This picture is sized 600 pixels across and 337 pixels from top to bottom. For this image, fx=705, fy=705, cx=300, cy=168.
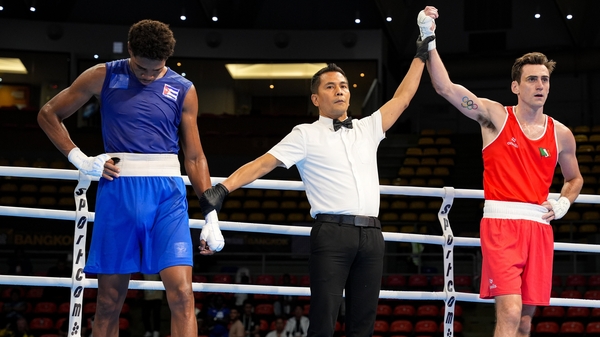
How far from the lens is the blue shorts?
10.4ft

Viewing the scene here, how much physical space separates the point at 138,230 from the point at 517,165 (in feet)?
6.62

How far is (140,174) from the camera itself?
10.7 feet

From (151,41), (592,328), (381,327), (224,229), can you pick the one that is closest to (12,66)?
(381,327)

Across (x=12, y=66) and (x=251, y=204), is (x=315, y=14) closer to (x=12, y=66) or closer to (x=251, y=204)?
(x=251, y=204)

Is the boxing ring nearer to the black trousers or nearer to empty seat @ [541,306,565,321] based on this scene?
the black trousers

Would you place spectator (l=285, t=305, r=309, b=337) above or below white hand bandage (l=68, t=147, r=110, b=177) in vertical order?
below

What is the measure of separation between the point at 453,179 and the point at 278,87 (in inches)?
239

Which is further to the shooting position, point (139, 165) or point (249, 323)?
point (249, 323)

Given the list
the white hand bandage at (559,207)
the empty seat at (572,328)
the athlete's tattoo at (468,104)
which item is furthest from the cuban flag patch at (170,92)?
the empty seat at (572,328)

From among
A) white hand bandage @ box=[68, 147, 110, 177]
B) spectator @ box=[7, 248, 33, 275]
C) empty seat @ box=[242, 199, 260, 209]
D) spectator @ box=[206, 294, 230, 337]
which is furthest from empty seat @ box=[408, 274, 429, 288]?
white hand bandage @ box=[68, 147, 110, 177]

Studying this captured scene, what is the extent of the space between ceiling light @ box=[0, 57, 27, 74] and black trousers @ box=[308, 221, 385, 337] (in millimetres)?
17685

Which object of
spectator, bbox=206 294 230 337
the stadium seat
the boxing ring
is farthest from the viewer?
the stadium seat

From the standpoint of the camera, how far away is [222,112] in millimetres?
19484

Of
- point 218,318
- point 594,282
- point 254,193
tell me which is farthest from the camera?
point 254,193
